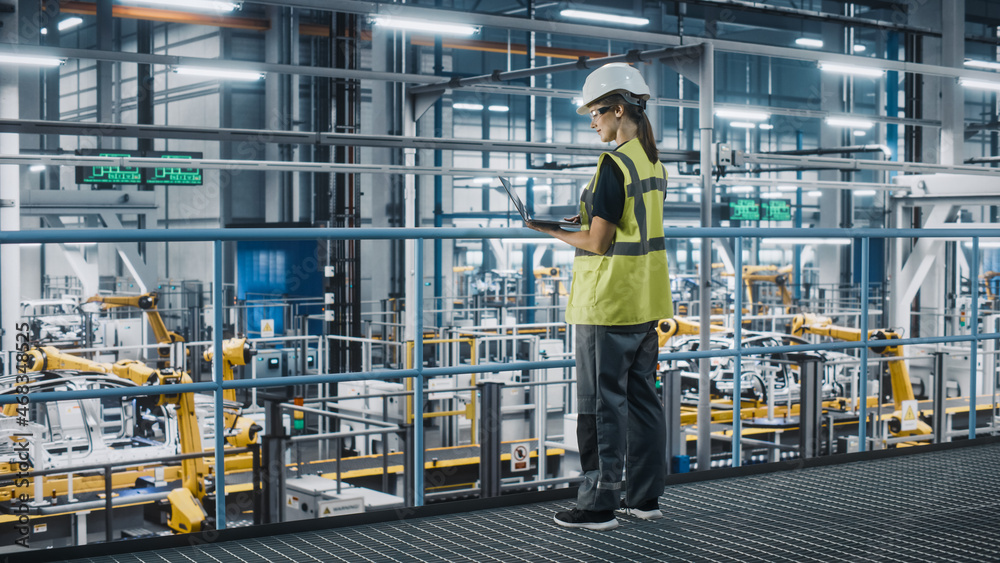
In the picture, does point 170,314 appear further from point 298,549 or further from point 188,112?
point 298,549

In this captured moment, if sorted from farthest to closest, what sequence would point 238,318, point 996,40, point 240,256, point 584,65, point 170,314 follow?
point 170,314 → point 240,256 → point 238,318 → point 996,40 → point 584,65

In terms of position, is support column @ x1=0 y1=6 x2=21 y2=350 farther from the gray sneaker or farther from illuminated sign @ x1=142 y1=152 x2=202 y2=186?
the gray sneaker

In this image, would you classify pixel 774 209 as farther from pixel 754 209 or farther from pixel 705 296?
pixel 705 296

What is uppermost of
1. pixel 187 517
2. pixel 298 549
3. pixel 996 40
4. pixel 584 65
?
pixel 996 40

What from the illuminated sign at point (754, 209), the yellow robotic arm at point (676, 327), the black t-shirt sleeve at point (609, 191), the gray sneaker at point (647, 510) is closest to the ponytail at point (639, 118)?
the black t-shirt sleeve at point (609, 191)

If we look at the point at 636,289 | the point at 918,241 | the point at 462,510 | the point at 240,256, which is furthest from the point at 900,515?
the point at 240,256

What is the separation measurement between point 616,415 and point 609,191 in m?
0.75

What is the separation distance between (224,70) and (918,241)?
27.0 ft

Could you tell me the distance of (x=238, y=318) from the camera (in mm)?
15984

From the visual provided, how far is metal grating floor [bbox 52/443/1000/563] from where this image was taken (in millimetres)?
3006

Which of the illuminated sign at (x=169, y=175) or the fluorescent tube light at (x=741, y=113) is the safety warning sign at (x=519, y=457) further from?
the illuminated sign at (x=169, y=175)

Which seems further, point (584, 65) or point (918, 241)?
point (918, 241)

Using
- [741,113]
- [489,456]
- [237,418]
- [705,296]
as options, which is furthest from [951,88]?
[237,418]

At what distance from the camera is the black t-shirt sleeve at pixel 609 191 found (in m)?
2.92
